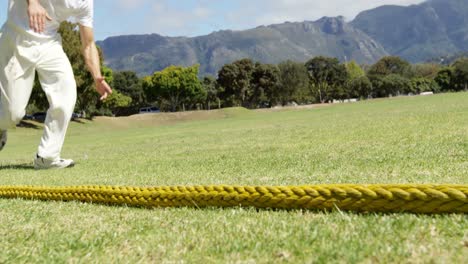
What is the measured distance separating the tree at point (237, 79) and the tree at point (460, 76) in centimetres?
5133

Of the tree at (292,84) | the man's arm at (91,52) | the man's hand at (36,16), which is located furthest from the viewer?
the tree at (292,84)

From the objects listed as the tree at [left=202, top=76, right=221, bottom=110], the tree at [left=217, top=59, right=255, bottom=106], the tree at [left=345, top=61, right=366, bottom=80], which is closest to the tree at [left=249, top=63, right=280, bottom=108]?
the tree at [left=217, top=59, right=255, bottom=106]

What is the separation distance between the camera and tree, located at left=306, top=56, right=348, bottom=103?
10654cm

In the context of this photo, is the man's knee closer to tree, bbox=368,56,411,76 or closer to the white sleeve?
the white sleeve

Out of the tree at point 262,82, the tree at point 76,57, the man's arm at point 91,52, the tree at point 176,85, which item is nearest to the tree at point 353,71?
the tree at point 262,82

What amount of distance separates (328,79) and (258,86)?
80.2 ft

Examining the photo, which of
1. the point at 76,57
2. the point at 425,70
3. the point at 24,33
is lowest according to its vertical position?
the point at 425,70

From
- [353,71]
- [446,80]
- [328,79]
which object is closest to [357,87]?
[328,79]

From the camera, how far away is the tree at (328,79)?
350 feet

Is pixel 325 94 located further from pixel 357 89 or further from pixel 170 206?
pixel 170 206

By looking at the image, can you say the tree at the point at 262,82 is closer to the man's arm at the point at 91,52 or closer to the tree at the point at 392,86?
the tree at the point at 392,86

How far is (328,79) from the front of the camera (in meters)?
108

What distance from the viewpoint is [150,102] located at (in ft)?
328

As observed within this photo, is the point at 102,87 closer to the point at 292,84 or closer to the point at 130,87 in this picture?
the point at 292,84
